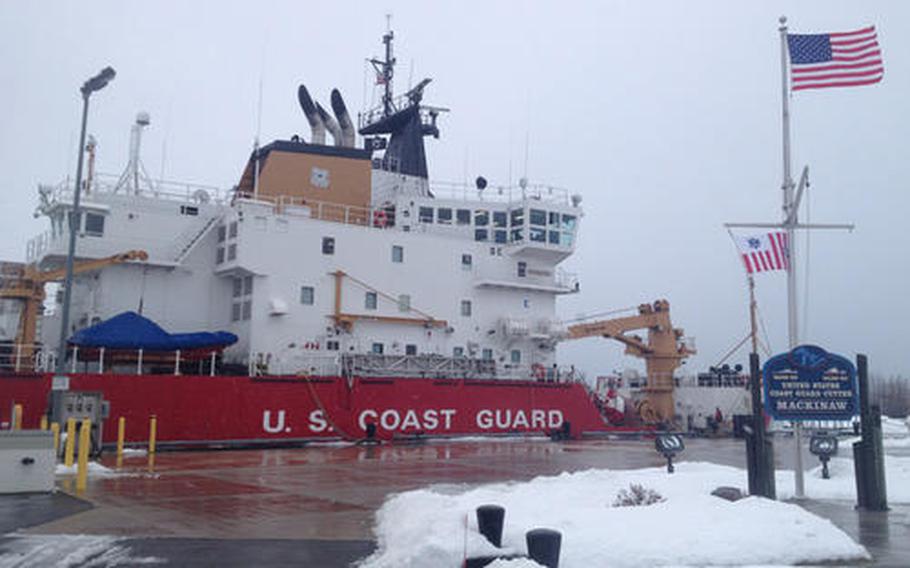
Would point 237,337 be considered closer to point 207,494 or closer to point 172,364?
point 172,364

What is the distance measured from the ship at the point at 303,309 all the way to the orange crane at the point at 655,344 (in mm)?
1832

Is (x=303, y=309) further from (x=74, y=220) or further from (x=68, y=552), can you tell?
(x=68, y=552)

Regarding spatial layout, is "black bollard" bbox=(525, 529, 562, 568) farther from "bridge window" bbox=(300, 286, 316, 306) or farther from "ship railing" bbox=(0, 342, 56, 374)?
"bridge window" bbox=(300, 286, 316, 306)

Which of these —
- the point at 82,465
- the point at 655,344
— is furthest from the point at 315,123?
the point at 82,465

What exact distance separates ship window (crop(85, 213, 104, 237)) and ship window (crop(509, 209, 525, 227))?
590 inches

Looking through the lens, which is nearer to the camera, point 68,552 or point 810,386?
point 68,552

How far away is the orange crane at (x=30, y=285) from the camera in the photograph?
23.3 meters

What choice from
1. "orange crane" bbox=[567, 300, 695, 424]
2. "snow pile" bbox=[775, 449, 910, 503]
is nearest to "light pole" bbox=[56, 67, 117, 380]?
"snow pile" bbox=[775, 449, 910, 503]

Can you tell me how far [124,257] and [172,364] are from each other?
11.2 ft

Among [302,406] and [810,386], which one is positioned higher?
[810,386]

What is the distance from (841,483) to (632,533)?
26.3ft

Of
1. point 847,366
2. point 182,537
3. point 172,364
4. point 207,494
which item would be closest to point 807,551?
point 847,366

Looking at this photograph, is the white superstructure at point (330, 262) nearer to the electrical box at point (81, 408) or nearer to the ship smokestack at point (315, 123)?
the ship smokestack at point (315, 123)

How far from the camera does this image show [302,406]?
25.2m
